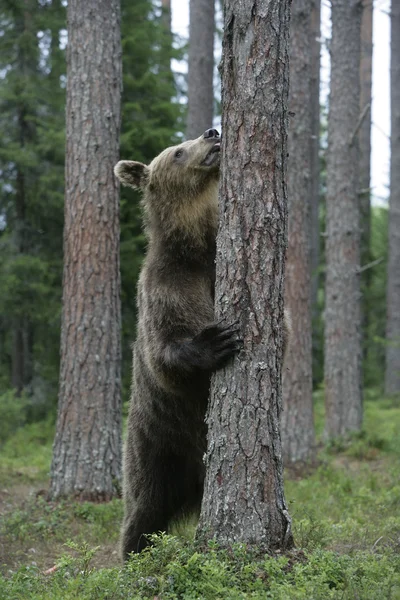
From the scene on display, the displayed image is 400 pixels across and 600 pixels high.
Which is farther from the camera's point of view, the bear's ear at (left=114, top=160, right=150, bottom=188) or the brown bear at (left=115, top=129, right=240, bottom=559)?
the bear's ear at (left=114, top=160, right=150, bottom=188)

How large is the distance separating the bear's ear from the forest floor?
3.10 m

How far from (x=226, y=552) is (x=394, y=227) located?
18865mm

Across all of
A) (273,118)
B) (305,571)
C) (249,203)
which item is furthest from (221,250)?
(305,571)

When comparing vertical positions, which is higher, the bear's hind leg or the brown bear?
the brown bear

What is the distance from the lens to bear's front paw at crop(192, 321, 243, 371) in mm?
4590

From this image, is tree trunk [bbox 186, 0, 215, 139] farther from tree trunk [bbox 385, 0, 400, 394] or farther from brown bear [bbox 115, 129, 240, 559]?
brown bear [bbox 115, 129, 240, 559]

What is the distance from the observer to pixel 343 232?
13.6 meters

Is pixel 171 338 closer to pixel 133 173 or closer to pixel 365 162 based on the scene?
pixel 133 173

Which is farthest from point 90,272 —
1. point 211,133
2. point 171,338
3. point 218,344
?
point 218,344

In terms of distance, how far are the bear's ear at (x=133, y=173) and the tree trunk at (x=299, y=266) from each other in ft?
15.3

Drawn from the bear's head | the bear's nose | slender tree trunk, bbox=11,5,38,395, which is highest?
slender tree trunk, bbox=11,5,38,395

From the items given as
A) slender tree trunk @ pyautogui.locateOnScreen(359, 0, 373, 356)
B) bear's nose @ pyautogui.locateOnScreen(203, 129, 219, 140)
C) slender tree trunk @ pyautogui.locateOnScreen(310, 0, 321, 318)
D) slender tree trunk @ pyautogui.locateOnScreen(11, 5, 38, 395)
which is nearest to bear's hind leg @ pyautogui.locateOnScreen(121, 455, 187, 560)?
bear's nose @ pyautogui.locateOnScreen(203, 129, 219, 140)

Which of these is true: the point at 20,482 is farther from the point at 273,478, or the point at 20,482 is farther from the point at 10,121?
the point at 10,121

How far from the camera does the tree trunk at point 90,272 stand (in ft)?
28.1
